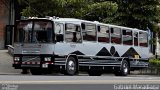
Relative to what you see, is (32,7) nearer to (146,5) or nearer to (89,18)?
(89,18)

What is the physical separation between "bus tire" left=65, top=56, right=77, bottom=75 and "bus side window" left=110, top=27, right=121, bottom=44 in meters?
3.73

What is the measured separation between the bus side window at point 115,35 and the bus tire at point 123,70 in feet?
4.30

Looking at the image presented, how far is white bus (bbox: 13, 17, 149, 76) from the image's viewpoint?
20.4 metres

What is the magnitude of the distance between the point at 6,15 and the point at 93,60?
19.7 meters

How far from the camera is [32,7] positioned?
27125mm

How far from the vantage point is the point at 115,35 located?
24.5 meters

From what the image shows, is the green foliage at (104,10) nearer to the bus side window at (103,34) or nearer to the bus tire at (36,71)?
the bus side window at (103,34)

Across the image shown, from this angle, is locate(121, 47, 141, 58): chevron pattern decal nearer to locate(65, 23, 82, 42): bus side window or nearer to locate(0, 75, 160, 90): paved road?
locate(65, 23, 82, 42): bus side window

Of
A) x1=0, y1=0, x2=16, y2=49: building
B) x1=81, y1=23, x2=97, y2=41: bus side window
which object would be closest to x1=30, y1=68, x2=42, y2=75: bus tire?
x1=81, y1=23, x2=97, y2=41: bus side window

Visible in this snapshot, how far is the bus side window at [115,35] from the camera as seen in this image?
79.0ft

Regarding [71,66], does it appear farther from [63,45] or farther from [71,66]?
[63,45]

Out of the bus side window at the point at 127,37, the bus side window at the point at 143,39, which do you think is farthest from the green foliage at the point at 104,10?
the bus side window at the point at 127,37

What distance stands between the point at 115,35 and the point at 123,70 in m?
1.92

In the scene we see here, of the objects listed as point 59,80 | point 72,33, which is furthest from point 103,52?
point 59,80
